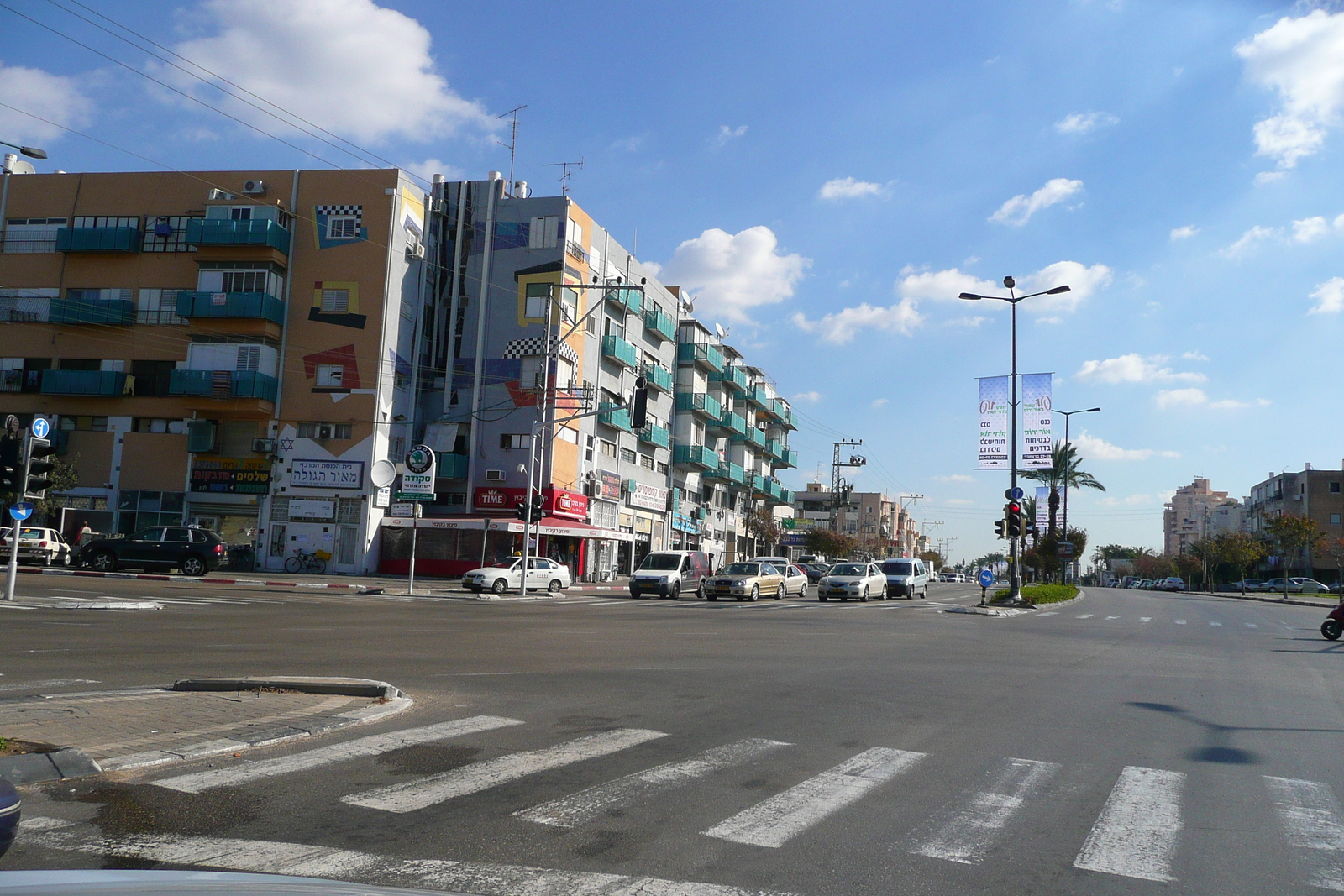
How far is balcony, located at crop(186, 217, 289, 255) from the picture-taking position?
4266cm

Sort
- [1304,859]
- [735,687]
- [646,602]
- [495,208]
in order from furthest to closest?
[495,208], [646,602], [735,687], [1304,859]

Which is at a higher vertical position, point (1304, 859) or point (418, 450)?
point (418, 450)

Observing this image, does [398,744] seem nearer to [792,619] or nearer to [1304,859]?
[1304,859]

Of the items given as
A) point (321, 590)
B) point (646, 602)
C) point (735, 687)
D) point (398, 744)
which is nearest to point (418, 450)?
point (321, 590)

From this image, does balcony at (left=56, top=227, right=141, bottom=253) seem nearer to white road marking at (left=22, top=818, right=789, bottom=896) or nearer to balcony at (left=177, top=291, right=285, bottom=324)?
balcony at (left=177, top=291, right=285, bottom=324)

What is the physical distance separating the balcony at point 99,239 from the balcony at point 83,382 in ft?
19.0

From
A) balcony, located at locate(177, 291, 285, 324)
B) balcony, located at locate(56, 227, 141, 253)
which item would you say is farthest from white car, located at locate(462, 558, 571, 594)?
balcony, located at locate(56, 227, 141, 253)

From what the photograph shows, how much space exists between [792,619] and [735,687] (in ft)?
44.3

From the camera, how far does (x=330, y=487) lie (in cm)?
4325

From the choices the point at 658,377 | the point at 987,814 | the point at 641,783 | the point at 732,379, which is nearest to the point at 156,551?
the point at 658,377

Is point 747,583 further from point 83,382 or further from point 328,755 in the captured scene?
point 83,382

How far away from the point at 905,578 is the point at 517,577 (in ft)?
59.1

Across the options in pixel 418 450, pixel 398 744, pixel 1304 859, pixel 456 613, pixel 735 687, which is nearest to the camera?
pixel 1304 859

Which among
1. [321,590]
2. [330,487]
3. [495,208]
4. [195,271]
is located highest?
[495,208]
